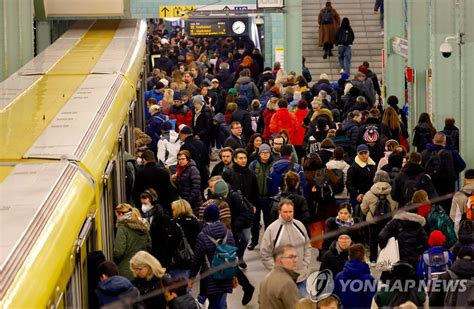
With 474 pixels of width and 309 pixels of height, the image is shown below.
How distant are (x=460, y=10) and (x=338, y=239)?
8943 millimetres

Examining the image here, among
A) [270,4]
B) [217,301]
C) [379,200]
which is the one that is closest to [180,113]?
[379,200]

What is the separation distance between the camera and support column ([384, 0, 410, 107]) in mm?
29859

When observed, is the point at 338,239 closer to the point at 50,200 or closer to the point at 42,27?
the point at 50,200

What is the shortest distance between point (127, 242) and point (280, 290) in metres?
2.36

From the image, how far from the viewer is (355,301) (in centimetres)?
1068

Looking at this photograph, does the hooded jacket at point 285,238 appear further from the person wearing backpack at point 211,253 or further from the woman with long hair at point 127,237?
the woman with long hair at point 127,237

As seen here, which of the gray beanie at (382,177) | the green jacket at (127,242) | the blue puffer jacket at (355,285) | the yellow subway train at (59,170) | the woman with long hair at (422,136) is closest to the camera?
the yellow subway train at (59,170)

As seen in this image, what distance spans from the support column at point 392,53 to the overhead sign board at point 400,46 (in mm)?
288

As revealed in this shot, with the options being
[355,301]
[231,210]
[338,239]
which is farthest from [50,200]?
[231,210]

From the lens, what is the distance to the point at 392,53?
3036 centimetres

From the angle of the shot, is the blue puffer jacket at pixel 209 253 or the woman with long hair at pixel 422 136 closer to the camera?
the blue puffer jacket at pixel 209 253

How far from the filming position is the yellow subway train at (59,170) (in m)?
6.74

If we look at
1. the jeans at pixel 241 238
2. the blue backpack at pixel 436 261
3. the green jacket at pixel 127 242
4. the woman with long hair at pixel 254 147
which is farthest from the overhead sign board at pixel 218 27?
the blue backpack at pixel 436 261

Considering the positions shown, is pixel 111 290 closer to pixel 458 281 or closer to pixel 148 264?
pixel 148 264
